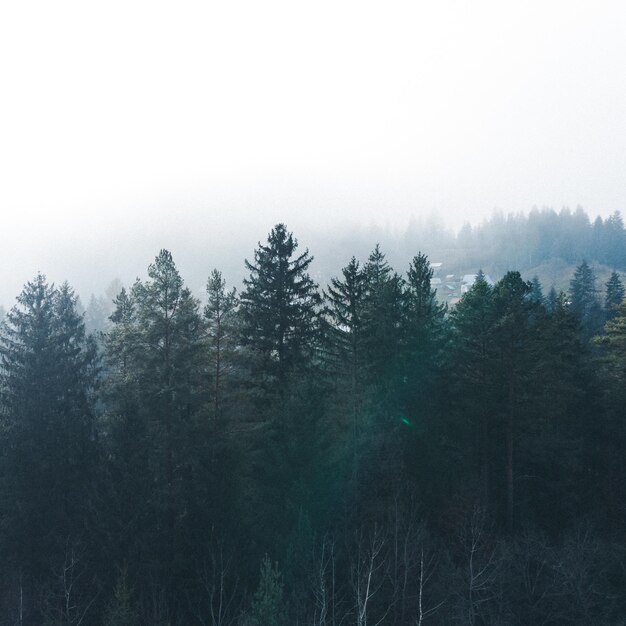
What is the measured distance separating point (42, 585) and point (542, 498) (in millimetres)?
24296

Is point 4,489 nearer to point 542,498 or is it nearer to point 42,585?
point 42,585

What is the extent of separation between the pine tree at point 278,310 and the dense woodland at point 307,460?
0.10 meters

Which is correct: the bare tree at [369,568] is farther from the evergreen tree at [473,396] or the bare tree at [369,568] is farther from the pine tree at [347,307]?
the pine tree at [347,307]

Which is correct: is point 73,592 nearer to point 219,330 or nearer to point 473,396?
point 219,330

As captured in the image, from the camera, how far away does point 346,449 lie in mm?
22234

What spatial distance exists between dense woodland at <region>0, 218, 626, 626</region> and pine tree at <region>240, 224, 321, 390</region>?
0.10 m

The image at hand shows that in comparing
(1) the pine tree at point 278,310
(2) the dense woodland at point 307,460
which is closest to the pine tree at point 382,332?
(2) the dense woodland at point 307,460

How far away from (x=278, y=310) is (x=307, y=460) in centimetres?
769

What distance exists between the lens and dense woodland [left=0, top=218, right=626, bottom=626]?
17062 mm

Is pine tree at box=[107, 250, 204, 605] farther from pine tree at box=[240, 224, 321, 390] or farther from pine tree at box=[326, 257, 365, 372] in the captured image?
pine tree at box=[326, 257, 365, 372]

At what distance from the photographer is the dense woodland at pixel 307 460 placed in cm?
1706

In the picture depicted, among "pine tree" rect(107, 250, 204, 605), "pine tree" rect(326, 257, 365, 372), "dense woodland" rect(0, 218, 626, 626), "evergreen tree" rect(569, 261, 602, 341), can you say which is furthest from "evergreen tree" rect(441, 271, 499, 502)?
"evergreen tree" rect(569, 261, 602, 341)

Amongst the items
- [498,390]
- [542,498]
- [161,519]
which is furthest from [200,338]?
[542,498]

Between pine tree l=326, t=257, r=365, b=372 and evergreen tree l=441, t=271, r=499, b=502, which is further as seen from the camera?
evergreen tree l=441, t=271, r=499, b=502
